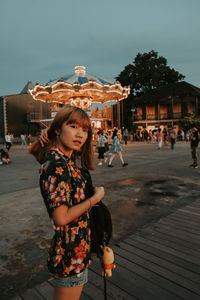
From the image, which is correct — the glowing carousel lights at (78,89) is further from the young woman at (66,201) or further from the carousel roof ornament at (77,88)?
the young woman at (66,201)

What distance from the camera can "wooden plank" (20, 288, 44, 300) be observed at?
2.05 meters

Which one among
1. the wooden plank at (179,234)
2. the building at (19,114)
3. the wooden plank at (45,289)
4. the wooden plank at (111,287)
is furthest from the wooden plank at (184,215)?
the building at (19,114)

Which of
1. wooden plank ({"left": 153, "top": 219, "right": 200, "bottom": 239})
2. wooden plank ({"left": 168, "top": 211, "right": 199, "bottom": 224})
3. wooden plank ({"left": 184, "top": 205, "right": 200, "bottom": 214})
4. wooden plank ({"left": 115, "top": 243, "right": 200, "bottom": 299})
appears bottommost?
wooden plank ({"left": 115, "top": 243, "right": 200, "bottom": 299})

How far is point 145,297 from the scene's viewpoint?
Result: 2.03 meters

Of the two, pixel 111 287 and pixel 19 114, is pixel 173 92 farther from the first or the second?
pixel 111 287

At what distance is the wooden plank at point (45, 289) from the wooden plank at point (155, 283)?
822 mm

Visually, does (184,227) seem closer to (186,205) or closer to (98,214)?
(186,205)

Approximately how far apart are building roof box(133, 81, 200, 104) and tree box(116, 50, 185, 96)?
4860 millimetres

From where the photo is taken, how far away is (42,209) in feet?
15.3

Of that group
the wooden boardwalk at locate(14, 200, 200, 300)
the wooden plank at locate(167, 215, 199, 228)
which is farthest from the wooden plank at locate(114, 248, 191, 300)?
the wooden plank at locate(167, 215, 199, 228)

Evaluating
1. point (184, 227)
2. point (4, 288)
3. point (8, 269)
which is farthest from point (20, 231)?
point (184, 227)

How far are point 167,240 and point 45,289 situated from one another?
175 cm

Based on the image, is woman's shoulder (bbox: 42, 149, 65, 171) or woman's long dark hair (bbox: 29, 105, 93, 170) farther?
woman's long dark hair (bbox: 29, 105, 93, 170)

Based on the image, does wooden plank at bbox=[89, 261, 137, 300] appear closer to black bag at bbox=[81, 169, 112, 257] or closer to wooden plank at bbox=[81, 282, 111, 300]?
wooden plank at bbox=[81, 282, 111, 300]
